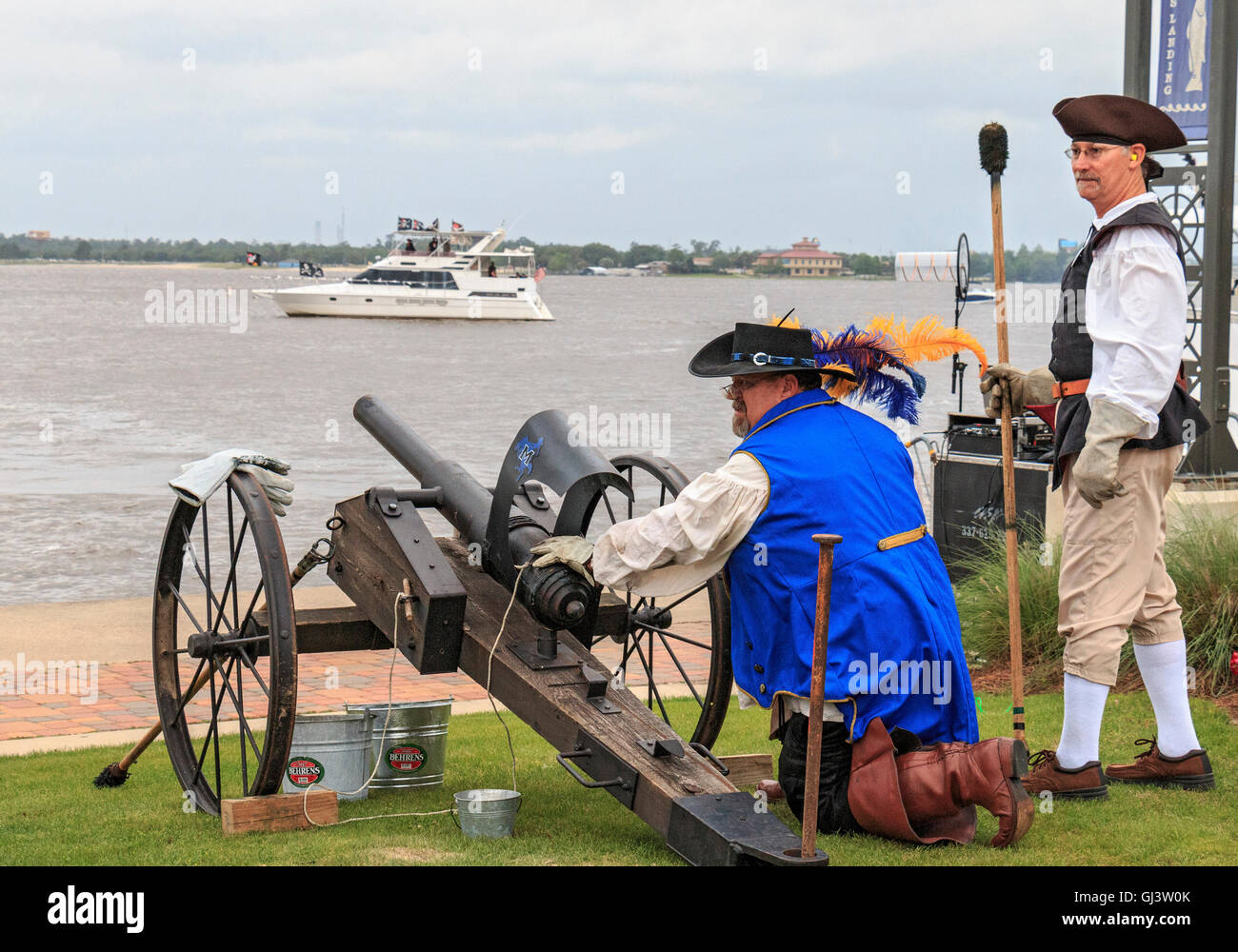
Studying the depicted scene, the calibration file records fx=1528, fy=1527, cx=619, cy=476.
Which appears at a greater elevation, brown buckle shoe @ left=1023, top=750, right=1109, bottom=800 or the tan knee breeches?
→ the tan knee breeches

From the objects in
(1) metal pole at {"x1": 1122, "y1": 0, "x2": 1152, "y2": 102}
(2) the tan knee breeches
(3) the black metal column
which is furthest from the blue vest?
(1) metal pole at {"x1": 1122, "y1": 0, "x2": 1152, "y2": 102}

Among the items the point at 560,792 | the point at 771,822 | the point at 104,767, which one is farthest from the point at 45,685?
the point at 771,822

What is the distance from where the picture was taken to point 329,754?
478 cm

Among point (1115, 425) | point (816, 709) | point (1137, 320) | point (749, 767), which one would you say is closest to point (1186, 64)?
point (1137, 320)

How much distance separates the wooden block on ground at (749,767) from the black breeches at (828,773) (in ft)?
2.43

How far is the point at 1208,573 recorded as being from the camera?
20.5ft

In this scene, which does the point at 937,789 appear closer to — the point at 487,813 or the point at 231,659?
the point at 487,813

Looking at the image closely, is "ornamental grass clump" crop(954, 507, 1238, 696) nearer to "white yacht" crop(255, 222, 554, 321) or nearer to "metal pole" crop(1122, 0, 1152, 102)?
"metal pole" crop(1122, 0, 1152, 102)

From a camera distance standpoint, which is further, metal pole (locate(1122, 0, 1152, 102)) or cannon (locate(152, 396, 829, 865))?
metal pole (locate(1122, 0, 1152, 102))

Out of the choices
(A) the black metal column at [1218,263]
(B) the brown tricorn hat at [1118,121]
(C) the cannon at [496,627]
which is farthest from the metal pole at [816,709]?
(A) the black metal column at [1218,263]

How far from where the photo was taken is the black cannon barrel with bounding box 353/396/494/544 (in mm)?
4918

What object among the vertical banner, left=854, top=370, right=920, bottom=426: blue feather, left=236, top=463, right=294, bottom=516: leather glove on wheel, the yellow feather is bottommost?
left=236, top=463, right=294, bottom=516: leather glove on wheel

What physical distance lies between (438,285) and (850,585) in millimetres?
65571

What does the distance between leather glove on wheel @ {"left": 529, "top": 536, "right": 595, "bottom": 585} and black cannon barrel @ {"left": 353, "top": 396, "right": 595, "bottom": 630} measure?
0.05 m
